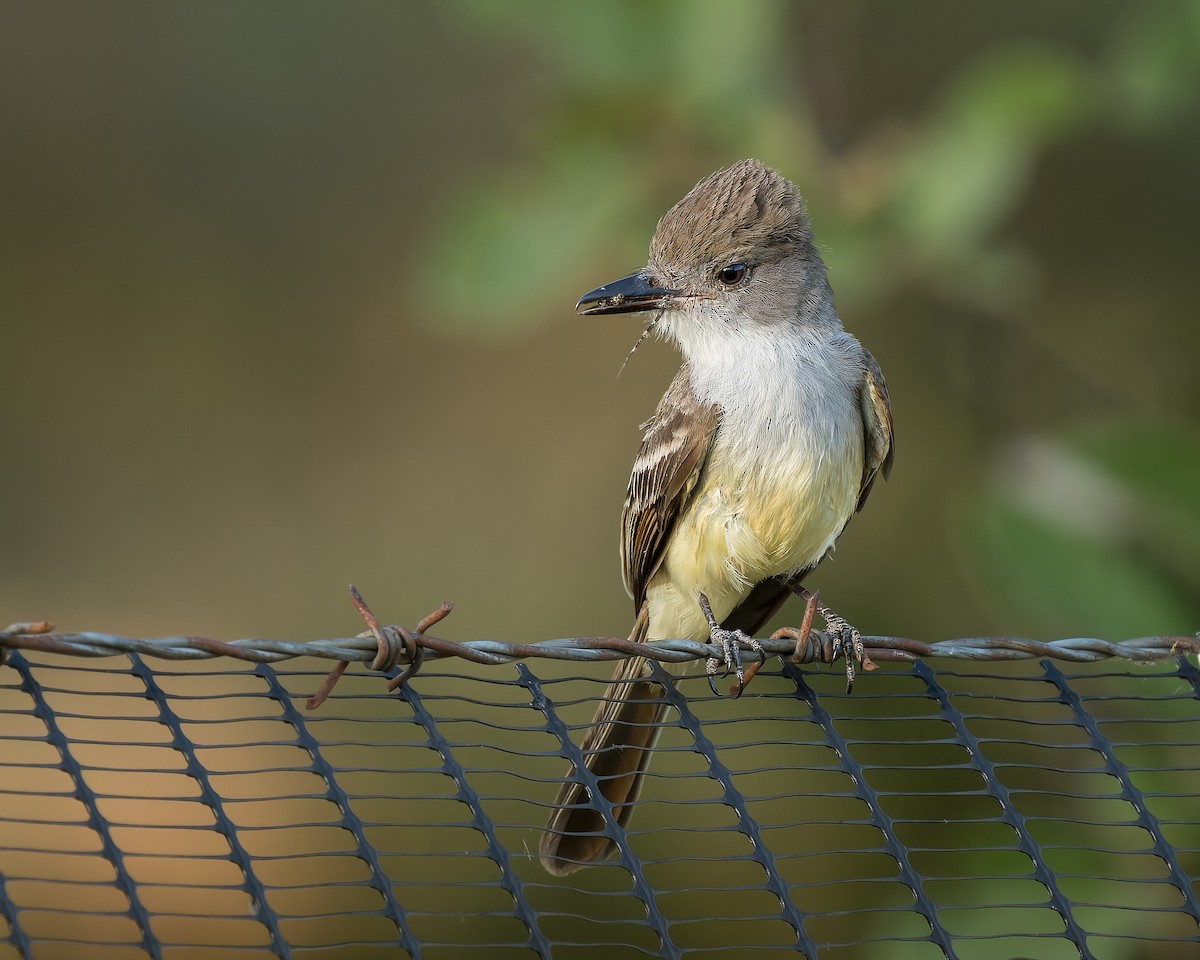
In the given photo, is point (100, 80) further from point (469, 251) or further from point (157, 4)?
point (469, 251)

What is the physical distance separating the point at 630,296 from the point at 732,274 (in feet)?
1.04

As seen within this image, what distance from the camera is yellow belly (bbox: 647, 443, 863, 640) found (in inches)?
149

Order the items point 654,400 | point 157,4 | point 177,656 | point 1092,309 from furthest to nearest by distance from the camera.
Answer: point 157,4
point 654,400
point 1092,309
point 177,656

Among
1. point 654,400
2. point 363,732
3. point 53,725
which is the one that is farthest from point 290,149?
point 53,725

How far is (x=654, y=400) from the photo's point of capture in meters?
8.46

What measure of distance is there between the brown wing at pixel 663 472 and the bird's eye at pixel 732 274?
28 centimetres

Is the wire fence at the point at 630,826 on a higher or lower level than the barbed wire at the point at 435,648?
higher

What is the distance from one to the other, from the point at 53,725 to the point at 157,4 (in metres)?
7.82

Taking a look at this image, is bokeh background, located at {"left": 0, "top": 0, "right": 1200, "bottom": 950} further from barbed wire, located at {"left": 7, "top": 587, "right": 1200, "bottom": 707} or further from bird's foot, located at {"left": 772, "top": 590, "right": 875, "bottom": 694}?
barbed wire, located at {"left": 7, "top": 587, "right": 1200, "bottom": 707}

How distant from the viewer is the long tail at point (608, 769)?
3379 mm

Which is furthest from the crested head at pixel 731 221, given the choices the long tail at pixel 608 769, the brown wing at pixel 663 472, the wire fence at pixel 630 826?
the wire fence at pixel 630 826

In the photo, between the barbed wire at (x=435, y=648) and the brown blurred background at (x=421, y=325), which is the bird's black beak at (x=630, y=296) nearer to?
the brown blurred background at (x=421, y=325)

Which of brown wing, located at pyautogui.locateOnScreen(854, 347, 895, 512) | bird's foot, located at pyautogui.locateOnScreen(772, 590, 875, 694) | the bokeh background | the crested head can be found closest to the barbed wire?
bird's foot, located at pyautogui.locateOnScreen(772, 590, 875, 694)

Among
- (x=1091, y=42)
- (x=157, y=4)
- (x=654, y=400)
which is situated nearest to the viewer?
(x=1091, y=42)
